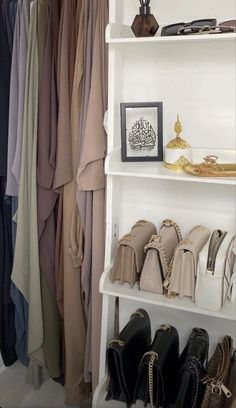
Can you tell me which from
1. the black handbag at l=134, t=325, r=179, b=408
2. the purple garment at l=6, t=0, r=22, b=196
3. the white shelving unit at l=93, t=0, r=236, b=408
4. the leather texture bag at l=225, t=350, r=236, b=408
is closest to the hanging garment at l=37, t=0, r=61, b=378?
the purple garment at l=6, t=0, r=22, b=196

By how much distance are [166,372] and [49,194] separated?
31.3 inches

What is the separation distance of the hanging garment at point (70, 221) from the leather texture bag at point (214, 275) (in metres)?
0.53

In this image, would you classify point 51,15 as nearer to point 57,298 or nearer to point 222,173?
point 222,173

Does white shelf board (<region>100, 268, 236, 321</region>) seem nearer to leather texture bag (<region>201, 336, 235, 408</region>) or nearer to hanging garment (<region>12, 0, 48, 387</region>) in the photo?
leather texture bag (<region>201, 336, 235, 408</region>)

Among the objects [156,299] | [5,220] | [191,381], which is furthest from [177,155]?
[5,220]

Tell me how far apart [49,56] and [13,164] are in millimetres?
436

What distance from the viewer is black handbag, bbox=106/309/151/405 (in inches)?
50.5

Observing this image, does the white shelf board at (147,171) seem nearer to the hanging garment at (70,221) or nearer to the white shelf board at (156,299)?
the hanging garment at (70,221)

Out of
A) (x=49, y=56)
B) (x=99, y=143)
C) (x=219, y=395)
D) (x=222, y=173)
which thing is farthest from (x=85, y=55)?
(x=219, y=395)

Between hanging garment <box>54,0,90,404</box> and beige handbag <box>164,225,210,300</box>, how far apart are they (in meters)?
0.44

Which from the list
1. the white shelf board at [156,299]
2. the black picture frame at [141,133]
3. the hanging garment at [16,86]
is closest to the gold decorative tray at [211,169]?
the black picture frame at [141,133]

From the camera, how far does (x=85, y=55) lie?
53.1 inches

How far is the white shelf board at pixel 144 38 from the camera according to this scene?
1046 mm

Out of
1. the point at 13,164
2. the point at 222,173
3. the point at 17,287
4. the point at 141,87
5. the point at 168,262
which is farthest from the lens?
the point at 17,287
